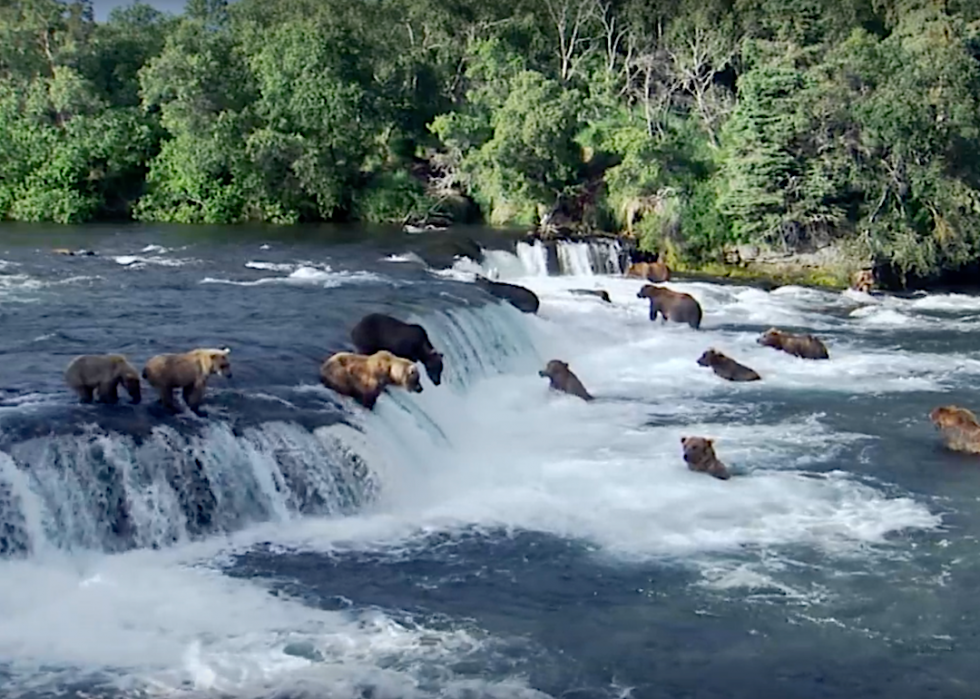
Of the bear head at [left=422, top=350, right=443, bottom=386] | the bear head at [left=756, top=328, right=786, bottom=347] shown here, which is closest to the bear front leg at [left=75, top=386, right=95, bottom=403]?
the bear head at [left=422, top=350, right=443, bottom=386]

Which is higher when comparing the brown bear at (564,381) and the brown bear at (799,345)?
the brown bear at (799,345)

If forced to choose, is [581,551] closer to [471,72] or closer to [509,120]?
[509,120]

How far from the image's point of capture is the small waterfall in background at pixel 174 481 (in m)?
12.6

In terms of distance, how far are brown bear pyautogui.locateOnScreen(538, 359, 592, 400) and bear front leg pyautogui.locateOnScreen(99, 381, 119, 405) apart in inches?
318

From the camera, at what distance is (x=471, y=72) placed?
138 ft

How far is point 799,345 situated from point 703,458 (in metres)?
8.26

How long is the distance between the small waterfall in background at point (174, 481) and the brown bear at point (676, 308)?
11.8 metres

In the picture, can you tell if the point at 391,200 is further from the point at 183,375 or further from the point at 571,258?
the point at 183,375

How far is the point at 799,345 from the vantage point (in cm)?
2358

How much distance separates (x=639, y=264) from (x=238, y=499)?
65.2ft

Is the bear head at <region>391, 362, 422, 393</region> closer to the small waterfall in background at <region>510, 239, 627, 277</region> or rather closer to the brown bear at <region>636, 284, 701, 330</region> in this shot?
the brown bear at <region>636, 284, 701, 330</region>

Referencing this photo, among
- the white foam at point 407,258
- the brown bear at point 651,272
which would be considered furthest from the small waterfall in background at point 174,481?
the brown bear at point 651,272

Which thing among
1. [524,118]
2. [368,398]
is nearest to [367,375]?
[368,398]

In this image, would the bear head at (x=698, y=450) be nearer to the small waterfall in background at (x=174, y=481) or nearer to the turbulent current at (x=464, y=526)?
the turbulent current at (x=464, y=526)
